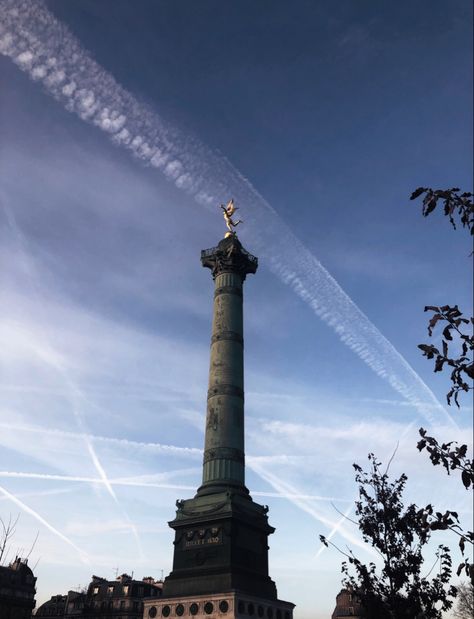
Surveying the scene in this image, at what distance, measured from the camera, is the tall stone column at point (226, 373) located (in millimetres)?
42375

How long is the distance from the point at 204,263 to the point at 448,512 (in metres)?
48.1

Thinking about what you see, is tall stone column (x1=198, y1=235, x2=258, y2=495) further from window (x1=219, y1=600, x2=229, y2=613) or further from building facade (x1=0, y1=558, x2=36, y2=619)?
building facade (x1=0, y1=558, x2=36, y2=619)

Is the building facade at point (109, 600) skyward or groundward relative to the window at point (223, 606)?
skyward

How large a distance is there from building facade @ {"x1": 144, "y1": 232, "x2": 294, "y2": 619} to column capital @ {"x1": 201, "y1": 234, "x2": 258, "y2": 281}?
5.98 metres

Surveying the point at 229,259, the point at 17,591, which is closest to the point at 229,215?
the point at 229,259

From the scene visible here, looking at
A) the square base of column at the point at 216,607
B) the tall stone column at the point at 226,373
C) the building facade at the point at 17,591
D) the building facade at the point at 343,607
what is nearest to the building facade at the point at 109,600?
the building facade at the point at 17,591

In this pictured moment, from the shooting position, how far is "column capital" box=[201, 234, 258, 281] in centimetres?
5184

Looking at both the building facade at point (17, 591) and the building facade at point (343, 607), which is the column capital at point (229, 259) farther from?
the building facade at point (343, 607)

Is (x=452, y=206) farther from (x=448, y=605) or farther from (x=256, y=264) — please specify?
(x=256, y=264)

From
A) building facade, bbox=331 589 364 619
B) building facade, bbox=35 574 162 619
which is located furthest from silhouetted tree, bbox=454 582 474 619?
building facade, bbox=35 574 162 619

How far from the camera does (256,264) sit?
54219 mm

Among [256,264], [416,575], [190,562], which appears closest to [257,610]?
Answer: [190,562]

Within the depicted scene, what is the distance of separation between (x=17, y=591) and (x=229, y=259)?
145ft

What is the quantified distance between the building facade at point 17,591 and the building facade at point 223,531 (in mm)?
27956
